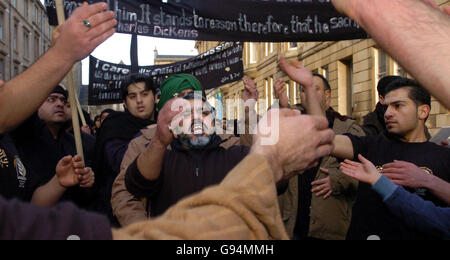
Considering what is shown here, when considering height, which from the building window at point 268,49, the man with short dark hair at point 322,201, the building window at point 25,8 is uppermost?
the building window at point 25,8

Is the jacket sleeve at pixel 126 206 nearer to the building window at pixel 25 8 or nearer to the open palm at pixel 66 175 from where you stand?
the open palm at pixel 66 175

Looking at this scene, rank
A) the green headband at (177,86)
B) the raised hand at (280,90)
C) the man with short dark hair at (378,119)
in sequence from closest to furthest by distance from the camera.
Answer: the green headband at (177,86)
the raised hand at (280,90)
the man with short dark hair at (378,119)

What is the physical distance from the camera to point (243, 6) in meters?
4.41

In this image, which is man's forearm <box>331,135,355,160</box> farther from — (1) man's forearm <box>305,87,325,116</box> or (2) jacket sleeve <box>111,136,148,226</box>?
(2) jacket sleeve <box>111,136,148,226</box>

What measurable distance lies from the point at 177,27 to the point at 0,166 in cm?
281

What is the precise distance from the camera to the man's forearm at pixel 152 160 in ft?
6.98

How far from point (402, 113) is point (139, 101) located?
2347mm

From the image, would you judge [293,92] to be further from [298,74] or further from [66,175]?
[66,175]

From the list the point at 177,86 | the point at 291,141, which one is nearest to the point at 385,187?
the point at 291,141

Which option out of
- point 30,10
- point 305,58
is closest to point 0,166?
point 305,58

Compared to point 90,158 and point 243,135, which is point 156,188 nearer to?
point 243,135

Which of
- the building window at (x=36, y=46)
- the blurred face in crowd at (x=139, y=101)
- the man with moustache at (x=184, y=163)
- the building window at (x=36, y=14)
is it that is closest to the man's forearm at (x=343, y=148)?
the man with moustache at (x=184, y=163)

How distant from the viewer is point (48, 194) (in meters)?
2.65

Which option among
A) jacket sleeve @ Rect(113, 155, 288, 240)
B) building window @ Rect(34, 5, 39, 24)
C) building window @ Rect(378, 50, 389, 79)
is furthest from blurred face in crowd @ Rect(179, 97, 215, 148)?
building window @ Rect(34, 5, 39, 24)
